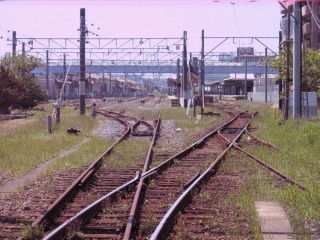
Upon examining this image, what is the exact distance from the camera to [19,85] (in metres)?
44.2

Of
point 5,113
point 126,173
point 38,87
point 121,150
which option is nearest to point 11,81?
point 5,113

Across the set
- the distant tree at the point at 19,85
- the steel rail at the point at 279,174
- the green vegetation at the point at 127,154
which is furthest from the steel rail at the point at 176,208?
the distant tree at the point at 19,85

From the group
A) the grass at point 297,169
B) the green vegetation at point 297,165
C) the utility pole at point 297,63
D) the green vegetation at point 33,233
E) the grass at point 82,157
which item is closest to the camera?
the green vegetation at point 33,233

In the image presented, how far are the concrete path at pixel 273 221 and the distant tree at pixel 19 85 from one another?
33.9m

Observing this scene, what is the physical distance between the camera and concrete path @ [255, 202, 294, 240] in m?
7.03

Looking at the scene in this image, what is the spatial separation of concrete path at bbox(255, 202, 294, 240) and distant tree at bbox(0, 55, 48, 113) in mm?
33901

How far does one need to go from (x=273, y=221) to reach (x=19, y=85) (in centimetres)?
3882

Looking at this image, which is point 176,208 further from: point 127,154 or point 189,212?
point 127,154

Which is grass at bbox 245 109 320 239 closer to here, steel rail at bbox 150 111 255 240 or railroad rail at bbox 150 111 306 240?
railroad rail at bbox 150 111 306 240


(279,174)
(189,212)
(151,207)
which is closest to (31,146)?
(279,174)

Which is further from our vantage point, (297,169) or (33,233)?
(297,169)

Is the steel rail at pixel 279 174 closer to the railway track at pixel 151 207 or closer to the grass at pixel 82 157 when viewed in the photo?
the railway track at pixel 151 207

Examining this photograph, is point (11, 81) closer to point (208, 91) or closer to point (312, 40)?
point (312, 40)

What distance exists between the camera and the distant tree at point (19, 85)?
41.0m
